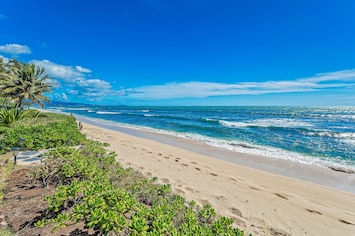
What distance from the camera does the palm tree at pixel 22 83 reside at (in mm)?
15281

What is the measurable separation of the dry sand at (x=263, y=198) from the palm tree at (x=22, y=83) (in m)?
14.3

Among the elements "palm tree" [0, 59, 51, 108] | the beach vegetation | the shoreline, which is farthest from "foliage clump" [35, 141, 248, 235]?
"palm tree" [0, 59, 51, 108]

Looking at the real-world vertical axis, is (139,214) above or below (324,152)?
above

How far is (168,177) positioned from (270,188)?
10.8 ft

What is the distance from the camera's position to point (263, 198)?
5184 mm

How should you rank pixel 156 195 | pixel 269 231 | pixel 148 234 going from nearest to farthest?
pixel 148 234, pixel 269 231, pixel 156 195

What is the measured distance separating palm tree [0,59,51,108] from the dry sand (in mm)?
14281

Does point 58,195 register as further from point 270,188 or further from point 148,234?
point 270,188

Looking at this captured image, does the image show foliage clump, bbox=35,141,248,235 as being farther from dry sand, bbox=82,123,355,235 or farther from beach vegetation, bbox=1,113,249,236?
dry sand, bbox=82,123,355,235

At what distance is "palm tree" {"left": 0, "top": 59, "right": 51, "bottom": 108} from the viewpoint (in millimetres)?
15281

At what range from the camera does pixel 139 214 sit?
2424 millimetres

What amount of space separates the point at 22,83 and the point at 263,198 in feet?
63.0

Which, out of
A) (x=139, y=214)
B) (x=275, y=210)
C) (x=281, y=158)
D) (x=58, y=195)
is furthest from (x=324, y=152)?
(x=58, y=195)

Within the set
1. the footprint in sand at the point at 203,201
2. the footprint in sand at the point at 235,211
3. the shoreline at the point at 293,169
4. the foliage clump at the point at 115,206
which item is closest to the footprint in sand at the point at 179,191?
the footprint in sand at the point at 203,201
